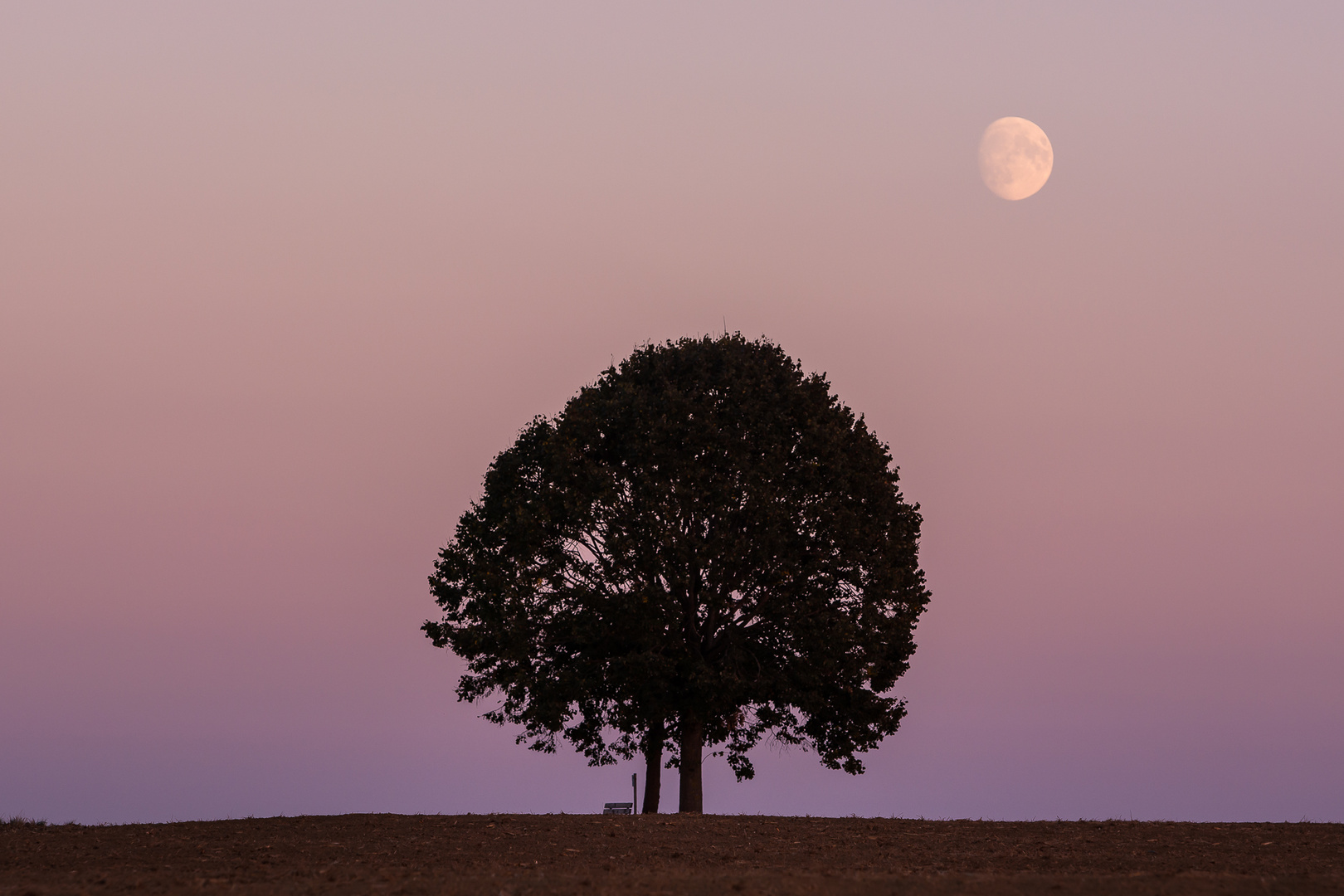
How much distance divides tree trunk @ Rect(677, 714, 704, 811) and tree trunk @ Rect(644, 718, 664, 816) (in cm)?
99

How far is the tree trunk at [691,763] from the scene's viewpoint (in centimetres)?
3331

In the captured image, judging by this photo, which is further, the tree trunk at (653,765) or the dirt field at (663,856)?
the tree trunk at (653,765)

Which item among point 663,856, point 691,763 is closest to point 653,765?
point 691,763

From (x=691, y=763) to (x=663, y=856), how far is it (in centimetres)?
1154

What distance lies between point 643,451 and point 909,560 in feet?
28.5

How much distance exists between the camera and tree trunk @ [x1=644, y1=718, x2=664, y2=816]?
34469 millimetres

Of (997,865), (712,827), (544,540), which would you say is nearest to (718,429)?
(544,540)

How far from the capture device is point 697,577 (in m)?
33.6

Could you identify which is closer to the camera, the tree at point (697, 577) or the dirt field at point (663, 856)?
the dirt field at point (663, 856)

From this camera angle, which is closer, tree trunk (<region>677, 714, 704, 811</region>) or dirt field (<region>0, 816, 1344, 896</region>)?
dirt field (<region>0, 816, 1344, 896</region>)

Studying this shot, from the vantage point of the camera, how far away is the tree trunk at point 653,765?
34469 mm

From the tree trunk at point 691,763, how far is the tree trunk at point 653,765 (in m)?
0.99

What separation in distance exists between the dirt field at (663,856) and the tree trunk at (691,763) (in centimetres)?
452

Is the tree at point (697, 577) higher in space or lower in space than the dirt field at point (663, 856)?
higher
